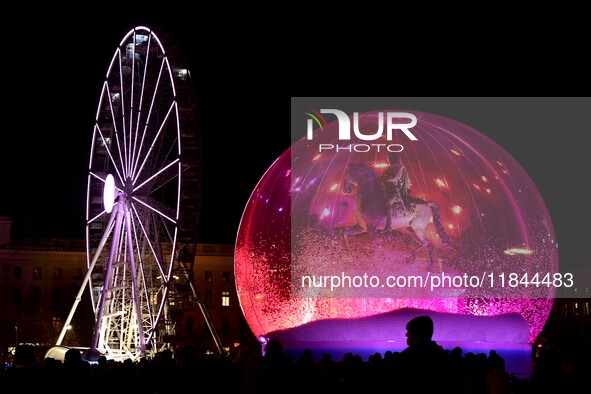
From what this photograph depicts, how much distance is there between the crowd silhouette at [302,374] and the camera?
687 cm

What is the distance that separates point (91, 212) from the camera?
38.8m

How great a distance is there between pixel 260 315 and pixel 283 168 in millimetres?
4226

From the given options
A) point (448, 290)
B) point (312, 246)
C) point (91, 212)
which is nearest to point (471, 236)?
point (448, 290)

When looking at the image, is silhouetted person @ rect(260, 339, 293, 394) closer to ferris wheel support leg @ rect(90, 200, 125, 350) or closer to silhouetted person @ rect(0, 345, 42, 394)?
silhouetted person @ rect(0, 345, 42, 394)

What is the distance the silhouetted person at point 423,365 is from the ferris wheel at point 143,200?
86.6ft

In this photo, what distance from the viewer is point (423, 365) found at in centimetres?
681

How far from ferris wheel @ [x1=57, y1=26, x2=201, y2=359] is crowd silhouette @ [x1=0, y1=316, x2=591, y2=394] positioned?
659 inches

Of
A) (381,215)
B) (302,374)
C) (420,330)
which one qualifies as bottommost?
(302,374)

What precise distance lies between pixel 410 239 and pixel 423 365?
19.7 metres

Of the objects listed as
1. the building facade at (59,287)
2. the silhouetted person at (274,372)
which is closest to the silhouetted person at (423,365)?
the silhouetted person at (274,372)

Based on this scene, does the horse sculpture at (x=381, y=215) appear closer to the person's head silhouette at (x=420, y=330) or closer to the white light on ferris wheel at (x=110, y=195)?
the white light on ferris wheel at (x=110, y=195)

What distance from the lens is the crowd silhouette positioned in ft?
22.5

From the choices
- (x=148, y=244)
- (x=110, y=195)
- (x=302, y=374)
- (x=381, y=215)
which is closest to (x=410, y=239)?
(x=381, y=215)

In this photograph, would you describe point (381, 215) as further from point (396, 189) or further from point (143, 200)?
point (143, 200)
